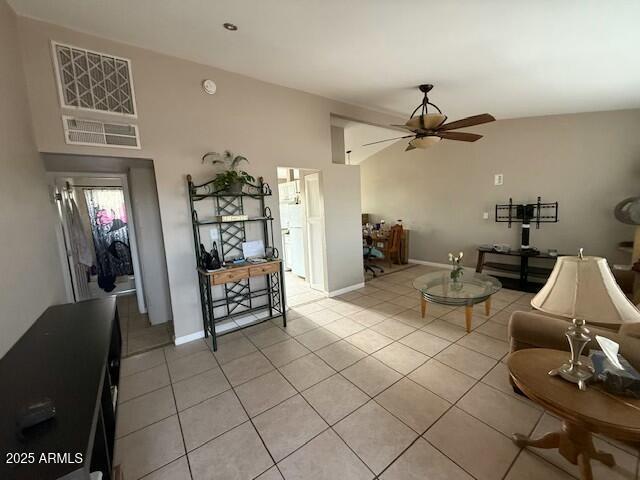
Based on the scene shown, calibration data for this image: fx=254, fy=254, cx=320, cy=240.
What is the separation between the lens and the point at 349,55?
8.44ft

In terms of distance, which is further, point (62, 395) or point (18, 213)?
point (18, 213)

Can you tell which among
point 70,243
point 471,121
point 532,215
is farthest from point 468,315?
point 70,243

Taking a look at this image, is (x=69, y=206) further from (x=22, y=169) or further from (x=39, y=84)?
(x=22, y=169)

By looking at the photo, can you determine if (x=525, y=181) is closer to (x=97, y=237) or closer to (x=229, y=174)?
(x=229, y=174)

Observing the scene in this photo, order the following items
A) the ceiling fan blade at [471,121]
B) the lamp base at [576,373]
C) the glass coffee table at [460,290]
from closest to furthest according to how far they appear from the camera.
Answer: the lamp base at [576,373] < the ceiling fan blade at [471,121] < the glass coffee table at [460,290]

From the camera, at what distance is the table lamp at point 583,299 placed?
3.44 feet

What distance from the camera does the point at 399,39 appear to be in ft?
7.56

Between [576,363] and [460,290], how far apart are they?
1.82 m

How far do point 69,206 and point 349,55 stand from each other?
437cm

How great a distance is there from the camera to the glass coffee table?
2.73 m

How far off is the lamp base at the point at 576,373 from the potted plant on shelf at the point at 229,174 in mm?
2857

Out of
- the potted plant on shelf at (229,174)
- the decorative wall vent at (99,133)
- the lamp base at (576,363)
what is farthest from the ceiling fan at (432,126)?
the decorative wall vent at (99,133)

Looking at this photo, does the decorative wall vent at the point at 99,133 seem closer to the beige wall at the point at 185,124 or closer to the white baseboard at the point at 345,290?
the beige wall at the point at 185,124

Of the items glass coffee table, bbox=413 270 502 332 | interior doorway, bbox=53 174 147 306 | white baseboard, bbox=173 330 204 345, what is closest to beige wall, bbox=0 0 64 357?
white baseboard, bbox=173 330 204 345
